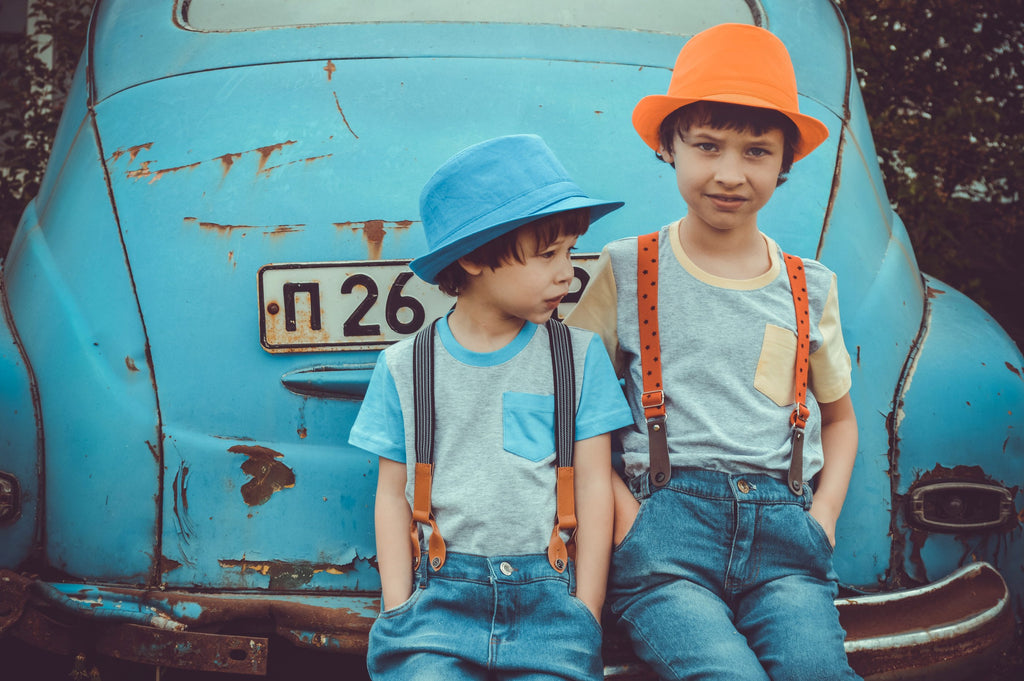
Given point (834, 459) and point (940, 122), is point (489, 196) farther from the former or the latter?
point (940, 122)

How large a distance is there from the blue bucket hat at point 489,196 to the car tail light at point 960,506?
915 mm

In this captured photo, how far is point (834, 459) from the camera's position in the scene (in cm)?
190

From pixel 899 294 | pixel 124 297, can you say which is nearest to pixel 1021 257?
pixel 899 294

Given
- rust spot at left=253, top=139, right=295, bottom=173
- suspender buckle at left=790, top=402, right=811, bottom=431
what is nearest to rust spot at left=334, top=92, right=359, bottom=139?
rust spot at left=253, top=139, right=295, bottom=173

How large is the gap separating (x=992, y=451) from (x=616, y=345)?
830 millimetres

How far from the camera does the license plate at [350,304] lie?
2.00m

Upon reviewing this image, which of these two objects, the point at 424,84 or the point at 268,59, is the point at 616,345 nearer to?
the point at 424,84

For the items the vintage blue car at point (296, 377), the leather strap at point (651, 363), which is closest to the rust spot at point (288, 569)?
the vintage blue car at point (296, 377)

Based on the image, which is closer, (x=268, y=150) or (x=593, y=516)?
(x=593, y=516)

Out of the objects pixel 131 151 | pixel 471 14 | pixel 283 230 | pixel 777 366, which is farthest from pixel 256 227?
pixel 777 366

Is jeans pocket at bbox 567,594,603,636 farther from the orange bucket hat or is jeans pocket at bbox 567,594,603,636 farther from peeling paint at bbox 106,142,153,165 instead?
peeling paint at bbox 106,142,153,165

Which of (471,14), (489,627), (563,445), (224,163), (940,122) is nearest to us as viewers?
(489,627)

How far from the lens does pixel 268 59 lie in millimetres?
2436

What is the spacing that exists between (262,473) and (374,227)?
0.57 meters
